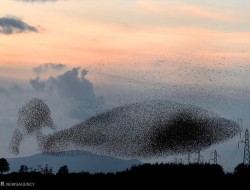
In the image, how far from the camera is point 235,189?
192 metres

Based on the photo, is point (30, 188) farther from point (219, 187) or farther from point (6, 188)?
point (219, 187)

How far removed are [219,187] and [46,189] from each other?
46927 mm

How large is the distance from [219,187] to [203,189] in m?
4.46

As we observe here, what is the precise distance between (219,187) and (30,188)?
50742 mm

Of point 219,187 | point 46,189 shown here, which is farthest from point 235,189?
point 46,189

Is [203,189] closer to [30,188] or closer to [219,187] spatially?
[219,187]

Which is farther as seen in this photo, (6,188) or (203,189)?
(203,189)

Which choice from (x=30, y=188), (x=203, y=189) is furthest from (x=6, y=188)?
(x=203, y=189)

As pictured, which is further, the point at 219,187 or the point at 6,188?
the point at 219,187

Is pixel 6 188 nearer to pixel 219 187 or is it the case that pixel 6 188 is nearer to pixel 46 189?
pixel 46 189

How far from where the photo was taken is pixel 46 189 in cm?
19912

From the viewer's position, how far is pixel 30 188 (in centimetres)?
18950

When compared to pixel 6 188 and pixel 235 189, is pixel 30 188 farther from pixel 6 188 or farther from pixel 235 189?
pixel 235 189

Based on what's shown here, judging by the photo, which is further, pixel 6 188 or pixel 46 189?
pixel 46 189
